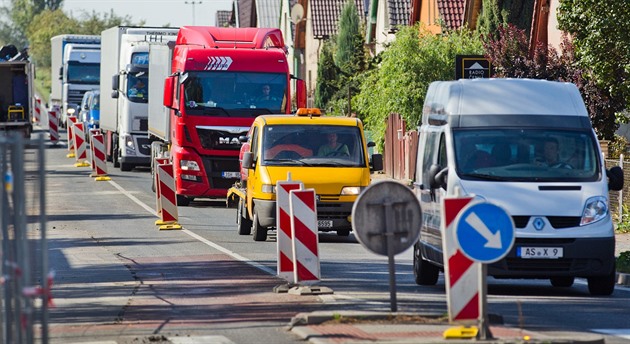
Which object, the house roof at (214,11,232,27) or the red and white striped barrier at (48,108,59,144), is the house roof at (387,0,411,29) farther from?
the house roof at (214,11,232,27)

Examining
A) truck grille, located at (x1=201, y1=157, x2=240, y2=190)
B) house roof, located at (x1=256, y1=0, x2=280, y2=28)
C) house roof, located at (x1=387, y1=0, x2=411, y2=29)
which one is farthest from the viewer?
house roof, located at (x1=256, y1=0, x2=280, y2=28)

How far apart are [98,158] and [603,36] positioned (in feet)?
53.2

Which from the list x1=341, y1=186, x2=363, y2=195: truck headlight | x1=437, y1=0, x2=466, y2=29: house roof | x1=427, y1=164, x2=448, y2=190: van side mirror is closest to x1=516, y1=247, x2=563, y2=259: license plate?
x1=427, y1=164, x2=448, y2=190: van side mirror

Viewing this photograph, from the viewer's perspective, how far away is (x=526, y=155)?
16406mm

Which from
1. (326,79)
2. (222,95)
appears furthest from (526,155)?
(326,79)

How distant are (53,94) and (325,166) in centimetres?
5696

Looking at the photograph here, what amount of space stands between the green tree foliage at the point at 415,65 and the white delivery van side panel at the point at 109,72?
7803mm

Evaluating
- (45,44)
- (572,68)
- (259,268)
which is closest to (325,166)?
(259,268)

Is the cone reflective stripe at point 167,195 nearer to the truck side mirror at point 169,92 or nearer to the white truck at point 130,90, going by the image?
the truck side mirror at point 169,92

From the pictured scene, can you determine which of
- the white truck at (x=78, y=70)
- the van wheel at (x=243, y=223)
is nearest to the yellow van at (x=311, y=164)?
the van wheel at (x=243, y=223)

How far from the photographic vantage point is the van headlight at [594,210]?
51.7ft

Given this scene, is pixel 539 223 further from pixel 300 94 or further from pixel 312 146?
pixel 300 94

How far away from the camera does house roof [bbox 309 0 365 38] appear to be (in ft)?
236

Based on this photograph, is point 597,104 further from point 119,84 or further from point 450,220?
point 450,220
